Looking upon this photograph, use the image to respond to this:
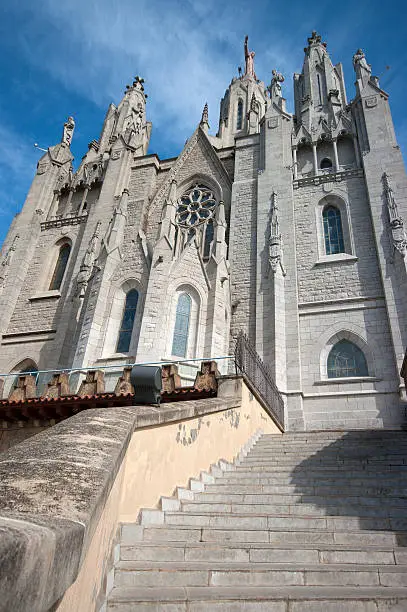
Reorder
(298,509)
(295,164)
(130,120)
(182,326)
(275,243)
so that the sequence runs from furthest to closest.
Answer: (130,120) < (295,164) < (275,243) < (182,326) < (298,509)

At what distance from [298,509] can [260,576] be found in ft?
5.05

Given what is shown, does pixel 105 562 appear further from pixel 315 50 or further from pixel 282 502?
pixel 315 50

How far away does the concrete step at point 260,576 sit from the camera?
3.11 m

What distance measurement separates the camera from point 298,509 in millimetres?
4539

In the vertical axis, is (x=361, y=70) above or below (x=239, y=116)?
below

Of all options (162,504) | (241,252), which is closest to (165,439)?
(162,504)

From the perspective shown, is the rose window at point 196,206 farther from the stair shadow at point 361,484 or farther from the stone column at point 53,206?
the stair shadow at point 361,484

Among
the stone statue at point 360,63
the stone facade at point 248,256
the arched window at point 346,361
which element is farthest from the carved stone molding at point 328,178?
the arched window at point 346,361

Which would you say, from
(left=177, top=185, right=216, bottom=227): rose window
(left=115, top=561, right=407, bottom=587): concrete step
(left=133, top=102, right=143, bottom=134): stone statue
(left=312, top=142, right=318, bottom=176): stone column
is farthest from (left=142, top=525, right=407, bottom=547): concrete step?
(left=133, top=102, right=143, bottom=134): stone statue

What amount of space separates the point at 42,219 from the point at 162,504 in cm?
2184

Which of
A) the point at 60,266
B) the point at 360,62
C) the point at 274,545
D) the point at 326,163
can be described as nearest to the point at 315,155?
the point at 326,163

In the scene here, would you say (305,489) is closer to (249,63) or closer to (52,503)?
(52,503)

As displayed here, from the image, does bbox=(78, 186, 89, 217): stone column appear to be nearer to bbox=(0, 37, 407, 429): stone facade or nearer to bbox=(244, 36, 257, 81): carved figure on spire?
bbox=(0, 37, 407, 429): stone facade

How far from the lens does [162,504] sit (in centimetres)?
427
